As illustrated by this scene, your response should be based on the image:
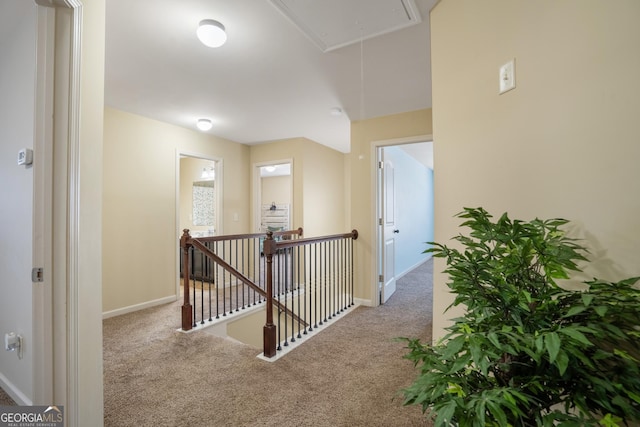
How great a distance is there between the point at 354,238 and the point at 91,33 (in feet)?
9.39

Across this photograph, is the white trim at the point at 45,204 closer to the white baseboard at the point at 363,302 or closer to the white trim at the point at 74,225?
the white trim at the point at 74,225

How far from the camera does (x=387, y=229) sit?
144 inches

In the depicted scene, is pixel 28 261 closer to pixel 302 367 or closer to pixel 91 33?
pixel 91 33

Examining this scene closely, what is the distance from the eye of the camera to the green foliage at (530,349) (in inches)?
21.0

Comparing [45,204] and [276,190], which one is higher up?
[276,190]

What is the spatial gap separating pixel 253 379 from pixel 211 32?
7.27 feet

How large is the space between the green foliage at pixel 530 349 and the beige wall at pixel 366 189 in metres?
2.61

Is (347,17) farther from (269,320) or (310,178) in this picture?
(310,178)

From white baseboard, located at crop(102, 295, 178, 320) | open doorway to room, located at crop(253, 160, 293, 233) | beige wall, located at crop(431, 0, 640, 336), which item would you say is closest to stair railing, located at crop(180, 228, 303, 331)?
white baseboard, located at crop(102, 295, 178, 320)

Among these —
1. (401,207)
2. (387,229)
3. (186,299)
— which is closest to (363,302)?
(387,229)

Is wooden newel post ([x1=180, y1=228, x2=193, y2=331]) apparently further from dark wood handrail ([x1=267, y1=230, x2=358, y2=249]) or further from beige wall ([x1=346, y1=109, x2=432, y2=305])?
beige wall ([x1=346, y1=109, x2=432, y2=305])

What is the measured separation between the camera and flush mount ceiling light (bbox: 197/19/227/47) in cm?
168

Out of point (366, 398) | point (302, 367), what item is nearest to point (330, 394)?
point (366, 398)

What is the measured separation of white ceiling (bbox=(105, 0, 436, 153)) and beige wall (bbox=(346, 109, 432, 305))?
0.17 metres
